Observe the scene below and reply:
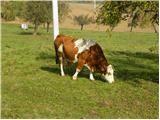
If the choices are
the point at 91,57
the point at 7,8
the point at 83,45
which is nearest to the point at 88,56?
the point at 91,57

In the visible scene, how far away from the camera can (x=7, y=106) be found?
13570mm

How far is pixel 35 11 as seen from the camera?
66750mm

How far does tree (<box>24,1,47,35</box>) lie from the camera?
2598 inches

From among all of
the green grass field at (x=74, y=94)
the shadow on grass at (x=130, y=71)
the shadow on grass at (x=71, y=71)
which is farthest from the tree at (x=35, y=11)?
the green grass field at (x=74, y=94)

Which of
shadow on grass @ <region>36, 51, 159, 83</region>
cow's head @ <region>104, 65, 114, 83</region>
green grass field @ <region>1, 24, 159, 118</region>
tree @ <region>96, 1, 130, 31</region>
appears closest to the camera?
green grass field @ <region>1, 24, 159, 118</region>

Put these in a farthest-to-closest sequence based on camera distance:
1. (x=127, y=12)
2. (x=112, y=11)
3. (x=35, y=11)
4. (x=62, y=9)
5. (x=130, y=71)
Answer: (x=62, y=9)
(x=35, y=11)
(x=130, y=71)
(x=127, y=12)
(x=112, y=11)

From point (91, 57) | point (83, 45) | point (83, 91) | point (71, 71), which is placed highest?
point (83, 45)

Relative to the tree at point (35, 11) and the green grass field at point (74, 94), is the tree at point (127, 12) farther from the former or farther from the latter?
the tree at point (35, 11)

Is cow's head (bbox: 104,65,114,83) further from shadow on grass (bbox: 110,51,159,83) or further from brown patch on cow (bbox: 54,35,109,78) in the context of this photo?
shadow on grass (bbox: 110,51,159,83)

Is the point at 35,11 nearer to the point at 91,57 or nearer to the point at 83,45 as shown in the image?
the point at 83,45

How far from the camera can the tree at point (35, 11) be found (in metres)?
66.0

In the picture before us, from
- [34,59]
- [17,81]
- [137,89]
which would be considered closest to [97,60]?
[137,89]

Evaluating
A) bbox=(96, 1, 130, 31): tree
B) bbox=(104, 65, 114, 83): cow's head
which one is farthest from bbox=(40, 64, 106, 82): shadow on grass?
bbox=(96, 1, 130, 31): tree

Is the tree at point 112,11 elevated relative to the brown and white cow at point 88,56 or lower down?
elevated
